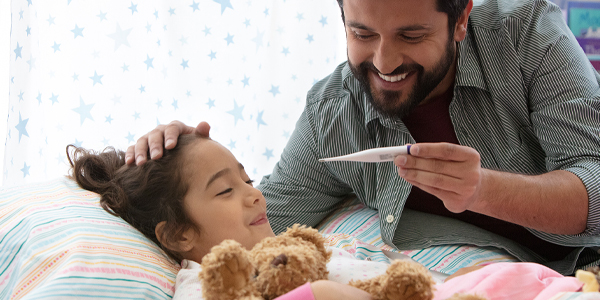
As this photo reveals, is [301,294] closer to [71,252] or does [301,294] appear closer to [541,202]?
[71,252]

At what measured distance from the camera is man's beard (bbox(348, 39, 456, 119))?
1.49 meters

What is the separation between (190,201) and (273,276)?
1.52 ft

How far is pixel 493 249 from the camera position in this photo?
1.44 meters

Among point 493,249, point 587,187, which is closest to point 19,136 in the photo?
point 493,249

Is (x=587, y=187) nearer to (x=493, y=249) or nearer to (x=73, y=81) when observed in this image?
(x=493, y=249)

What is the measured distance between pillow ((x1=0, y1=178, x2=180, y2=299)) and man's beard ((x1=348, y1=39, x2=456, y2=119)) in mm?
791

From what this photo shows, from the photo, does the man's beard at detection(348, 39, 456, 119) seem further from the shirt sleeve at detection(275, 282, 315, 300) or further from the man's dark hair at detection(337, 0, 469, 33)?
the shirt sleeve at detection(275, 282, 315, 300)

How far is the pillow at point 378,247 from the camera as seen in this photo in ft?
4.56

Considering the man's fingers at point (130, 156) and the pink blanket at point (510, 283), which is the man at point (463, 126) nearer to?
the man's fingers at point (130, 156)

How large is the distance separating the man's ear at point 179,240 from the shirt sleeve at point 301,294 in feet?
1.69

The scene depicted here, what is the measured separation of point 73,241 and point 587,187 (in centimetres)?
124

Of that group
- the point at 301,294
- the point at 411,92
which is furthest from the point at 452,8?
the point at 301,294

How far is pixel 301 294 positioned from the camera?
0.72 meters

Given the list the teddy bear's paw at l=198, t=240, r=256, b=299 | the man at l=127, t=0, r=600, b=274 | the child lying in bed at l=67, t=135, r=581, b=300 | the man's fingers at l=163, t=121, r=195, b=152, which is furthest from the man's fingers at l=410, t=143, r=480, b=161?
the man's fingers at l=163, t=121, r=195, b=152
